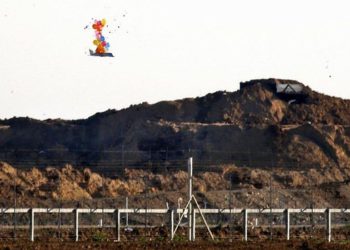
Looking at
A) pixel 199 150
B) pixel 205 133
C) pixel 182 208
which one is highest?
pixel 205 133

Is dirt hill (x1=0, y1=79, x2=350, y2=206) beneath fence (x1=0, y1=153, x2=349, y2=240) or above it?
above

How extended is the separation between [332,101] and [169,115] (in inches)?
550

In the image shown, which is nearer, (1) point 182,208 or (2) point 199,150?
(1) point 182,208

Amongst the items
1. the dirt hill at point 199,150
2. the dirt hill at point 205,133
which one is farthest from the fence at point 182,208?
the dirt hill at point 205,133

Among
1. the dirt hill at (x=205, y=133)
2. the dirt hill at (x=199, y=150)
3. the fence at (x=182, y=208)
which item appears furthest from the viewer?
the dirt hill at (x=205, y=133)

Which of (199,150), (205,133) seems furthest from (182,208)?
(205,133)

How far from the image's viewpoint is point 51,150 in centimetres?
10606

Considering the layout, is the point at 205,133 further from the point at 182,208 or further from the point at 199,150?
the point at 182,208

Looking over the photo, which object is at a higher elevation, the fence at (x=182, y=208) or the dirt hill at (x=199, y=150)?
the dirt hill at (x=199, y=150)

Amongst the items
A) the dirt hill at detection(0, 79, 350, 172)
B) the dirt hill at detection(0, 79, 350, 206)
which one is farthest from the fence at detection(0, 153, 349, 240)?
the dirt hill at detection(0, 79, 350, 172)

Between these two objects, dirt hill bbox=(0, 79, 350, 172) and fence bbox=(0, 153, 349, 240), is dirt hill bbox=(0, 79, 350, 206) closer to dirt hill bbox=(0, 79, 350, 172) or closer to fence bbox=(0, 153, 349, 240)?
dirt hill bbox=(0, 79, 350, 172)

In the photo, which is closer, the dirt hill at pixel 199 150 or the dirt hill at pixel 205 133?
the dirt hill at pixel 199 150

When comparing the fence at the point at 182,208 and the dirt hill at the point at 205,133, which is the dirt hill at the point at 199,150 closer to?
the dirt hill at the point at 205,133

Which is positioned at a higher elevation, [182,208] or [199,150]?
[199,150]
